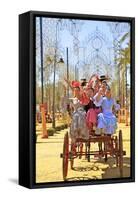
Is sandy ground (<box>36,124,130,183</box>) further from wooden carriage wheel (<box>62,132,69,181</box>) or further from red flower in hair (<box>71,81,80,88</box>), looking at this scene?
red flower in hair (<box>71,81,80,88</box>)

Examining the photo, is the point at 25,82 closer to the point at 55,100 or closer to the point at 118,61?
the point at 55,100

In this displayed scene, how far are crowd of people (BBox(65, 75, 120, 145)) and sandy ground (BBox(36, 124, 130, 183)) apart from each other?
0.12 metres

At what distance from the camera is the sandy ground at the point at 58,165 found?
21.7 feet

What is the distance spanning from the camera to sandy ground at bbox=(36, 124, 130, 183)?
662 centimetres

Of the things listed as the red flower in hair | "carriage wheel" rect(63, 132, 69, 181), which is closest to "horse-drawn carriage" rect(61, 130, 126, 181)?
"carriage wheel" rect(63, 132, 69, 181)

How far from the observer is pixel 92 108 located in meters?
6.84

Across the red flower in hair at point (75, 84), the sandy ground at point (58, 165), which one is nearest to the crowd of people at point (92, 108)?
the red flower in hair at point (75, 84)

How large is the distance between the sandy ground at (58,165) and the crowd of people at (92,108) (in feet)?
0.39

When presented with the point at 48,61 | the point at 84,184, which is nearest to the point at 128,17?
the point at 48,61

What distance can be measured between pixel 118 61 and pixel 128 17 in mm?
395

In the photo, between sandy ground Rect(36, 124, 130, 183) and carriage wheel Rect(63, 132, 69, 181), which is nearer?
sandy ground Rect(36, 124, 130, 183)

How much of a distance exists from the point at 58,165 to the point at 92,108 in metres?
0.56

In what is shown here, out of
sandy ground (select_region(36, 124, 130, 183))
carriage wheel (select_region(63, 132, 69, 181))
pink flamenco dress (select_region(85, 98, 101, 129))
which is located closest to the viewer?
sandy ground (select_region(36, 124, 130, 183))

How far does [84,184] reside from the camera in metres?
6.81
